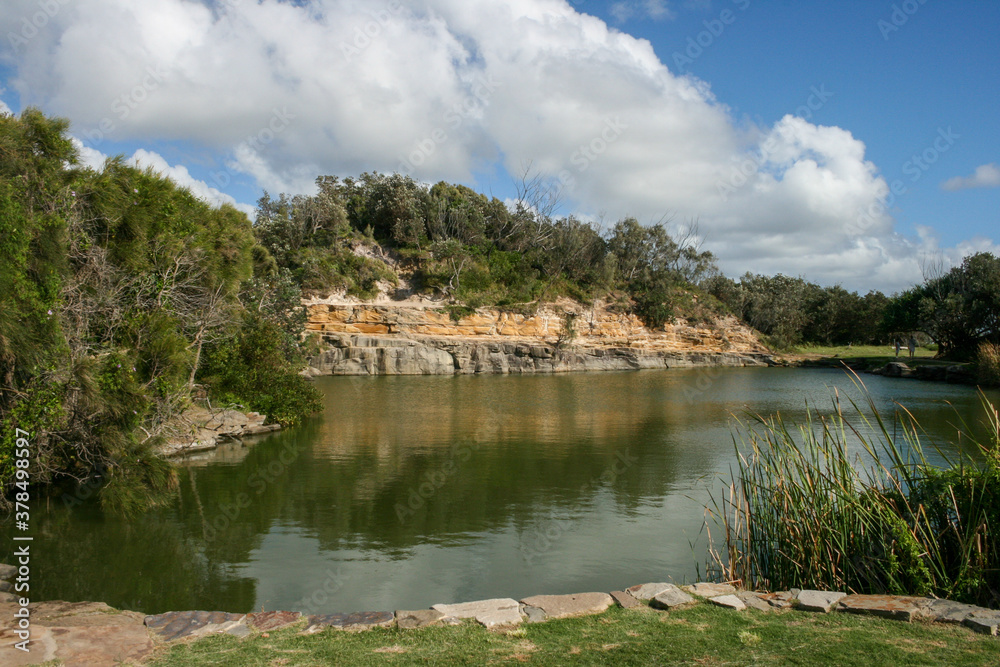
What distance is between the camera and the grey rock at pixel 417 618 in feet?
18.3

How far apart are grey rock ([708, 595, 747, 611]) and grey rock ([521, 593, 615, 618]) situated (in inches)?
36.7

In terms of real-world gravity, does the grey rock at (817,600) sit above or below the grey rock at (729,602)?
above

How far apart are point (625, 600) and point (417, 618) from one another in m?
1.93

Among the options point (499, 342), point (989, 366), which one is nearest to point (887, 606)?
point (989, 366)

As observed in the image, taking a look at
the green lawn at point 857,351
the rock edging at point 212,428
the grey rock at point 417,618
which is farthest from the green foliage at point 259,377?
the green lawn at point 857,351

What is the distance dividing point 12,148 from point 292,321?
16.4 m

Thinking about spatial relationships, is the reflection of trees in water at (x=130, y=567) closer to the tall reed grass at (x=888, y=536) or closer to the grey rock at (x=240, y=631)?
the grey rock at (x=240, y=631)

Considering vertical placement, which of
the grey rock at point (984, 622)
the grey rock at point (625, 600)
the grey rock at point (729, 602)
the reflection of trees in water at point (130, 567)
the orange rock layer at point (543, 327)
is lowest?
the reflection of trees in water at point (130, 567)

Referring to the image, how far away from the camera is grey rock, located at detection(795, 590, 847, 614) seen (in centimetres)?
575

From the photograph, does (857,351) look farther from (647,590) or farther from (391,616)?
(391,616)

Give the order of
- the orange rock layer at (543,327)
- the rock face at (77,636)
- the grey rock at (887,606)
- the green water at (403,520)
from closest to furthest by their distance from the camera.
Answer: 1. the rock face at (77,636)
2. the grey rock at (887,606)
3. the green water at (403,520)
4. the orange rock layer at (543,327)

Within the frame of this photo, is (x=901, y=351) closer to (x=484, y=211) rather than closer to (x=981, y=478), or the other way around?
(x=484, y=211)

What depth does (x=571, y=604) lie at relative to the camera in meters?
6.02

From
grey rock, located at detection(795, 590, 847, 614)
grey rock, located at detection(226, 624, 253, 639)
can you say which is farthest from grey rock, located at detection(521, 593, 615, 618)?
grey rock, located at detection(226, 624, 253, 639)
